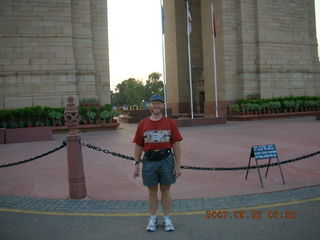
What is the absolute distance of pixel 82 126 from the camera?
19344 mm

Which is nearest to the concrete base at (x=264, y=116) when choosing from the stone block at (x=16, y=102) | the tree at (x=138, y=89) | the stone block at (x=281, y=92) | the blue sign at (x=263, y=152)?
the stone block at (x=281, y=92)

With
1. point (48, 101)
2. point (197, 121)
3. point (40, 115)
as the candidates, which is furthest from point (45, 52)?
point (197, 121)

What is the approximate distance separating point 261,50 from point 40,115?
53.7 ft

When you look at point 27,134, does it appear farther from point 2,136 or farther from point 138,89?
point 138,89

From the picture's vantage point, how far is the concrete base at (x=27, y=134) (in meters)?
15.4

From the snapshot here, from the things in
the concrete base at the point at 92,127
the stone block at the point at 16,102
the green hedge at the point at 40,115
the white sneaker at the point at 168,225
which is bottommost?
the white sneaker at the point at 168,225

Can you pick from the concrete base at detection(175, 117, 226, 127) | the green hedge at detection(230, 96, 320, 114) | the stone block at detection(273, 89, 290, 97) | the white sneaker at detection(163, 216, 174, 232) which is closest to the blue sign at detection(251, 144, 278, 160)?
the white sneaker at detection(163, 216, 174, 232)

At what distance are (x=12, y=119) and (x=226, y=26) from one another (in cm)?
1612

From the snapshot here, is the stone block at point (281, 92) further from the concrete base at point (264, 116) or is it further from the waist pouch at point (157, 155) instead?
the waist pouch at point (157, 155)

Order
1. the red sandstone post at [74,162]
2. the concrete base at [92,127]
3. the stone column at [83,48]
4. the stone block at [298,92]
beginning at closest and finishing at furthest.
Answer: the red sandstone post at [74,162] < the concrete base at [92,127] < the stone column at [83,48] < the stone block at [298,92]

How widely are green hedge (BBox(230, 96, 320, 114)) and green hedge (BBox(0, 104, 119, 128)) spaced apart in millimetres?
9420

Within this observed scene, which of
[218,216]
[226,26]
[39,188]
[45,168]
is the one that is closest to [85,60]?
[226,26]

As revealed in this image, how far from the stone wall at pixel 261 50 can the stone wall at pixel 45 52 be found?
995cm
